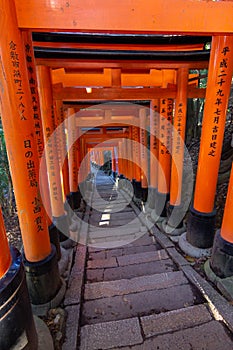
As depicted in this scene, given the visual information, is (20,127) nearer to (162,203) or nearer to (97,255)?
(97,255)

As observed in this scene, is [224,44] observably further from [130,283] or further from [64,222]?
[64,222]

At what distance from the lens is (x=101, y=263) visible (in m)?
4.11

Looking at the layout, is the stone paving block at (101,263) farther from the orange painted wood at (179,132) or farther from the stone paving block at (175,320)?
the orange painted wood at (179,132)

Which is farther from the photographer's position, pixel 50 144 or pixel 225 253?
pixel 50 144

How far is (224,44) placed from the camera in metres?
2.92

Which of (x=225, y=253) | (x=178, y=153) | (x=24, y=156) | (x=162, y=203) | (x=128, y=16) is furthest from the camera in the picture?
(x=162, y=203)

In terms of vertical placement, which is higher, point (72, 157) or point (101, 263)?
point (72, 157)

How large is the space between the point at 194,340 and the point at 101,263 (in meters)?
2.35

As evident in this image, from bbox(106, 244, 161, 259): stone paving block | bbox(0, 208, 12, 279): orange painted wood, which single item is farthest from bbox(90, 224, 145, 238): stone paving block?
bbox(0, 208, 12, 279): orange painted wood

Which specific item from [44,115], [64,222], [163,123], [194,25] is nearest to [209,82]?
[194,25]

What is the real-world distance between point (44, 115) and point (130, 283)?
3.88 meters

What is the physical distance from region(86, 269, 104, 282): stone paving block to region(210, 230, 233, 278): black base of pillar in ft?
6.80

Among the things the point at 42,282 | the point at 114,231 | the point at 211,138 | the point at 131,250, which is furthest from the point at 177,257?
the point at 114,231

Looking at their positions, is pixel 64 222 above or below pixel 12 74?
below
